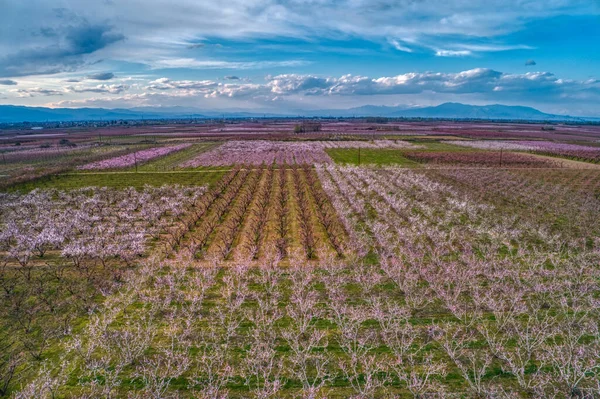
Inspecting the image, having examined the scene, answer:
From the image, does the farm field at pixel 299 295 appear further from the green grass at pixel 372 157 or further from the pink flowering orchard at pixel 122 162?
the green grass at pixel 372 157

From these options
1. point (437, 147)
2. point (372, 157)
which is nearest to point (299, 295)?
point (372, 157)

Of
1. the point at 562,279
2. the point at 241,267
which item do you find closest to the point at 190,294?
the point at 241,267

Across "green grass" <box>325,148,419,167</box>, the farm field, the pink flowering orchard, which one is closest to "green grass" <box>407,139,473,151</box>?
"green grass" <box>325,148,419,167</box>

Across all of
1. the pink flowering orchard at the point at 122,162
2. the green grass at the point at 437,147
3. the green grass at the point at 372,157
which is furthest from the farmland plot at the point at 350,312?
the green grass at the point at 437,147

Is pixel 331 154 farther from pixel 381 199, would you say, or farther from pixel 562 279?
pixel 562 279

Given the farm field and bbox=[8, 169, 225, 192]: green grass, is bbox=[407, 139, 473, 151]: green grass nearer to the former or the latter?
the farm field

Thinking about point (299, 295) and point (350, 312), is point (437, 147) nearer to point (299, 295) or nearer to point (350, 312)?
point (299, 295)
